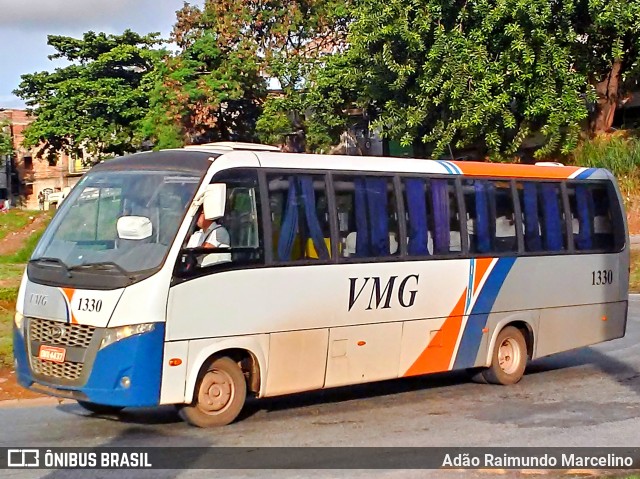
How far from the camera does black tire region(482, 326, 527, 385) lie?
1266cm

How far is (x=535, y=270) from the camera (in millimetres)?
12906

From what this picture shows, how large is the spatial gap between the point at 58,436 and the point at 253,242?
8.51ft

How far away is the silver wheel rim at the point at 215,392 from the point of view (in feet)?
30.9

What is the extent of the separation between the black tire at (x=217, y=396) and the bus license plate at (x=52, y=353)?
49.5 inches

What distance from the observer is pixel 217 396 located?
953 centimetres

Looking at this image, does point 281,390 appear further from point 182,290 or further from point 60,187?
point 60,187

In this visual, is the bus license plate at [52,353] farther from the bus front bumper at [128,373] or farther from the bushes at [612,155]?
the bushes at [612,155]

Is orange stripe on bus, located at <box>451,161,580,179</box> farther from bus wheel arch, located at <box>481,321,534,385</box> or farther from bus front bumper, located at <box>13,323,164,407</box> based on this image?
bus front bumper, located at <box>13,323,164,407</box>

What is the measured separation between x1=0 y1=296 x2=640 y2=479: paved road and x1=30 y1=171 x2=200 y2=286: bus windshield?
1623 mm

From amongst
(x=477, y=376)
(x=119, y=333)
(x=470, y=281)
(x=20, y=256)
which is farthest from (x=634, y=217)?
(x=119, y=333)

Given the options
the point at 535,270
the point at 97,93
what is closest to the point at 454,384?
the point at 535,270

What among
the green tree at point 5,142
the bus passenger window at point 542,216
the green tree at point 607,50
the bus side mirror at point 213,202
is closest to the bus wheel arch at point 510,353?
the bus passenger window at point 542,216

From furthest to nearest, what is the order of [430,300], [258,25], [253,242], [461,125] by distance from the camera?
[258,25] < [461,125] < [430,300] < [253,242]

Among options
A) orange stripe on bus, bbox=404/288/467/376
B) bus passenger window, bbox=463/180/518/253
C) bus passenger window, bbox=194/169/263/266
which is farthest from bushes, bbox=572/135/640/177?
bus passenger window, bbox=194/169/263/266
